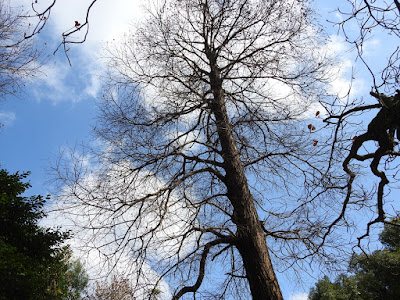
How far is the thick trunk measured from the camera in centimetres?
361

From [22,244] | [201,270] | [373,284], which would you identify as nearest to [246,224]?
[201,270]

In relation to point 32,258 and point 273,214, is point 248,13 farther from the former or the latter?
point 32,258

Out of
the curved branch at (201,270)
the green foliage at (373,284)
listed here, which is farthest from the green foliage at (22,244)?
the green foliage at (373,284)

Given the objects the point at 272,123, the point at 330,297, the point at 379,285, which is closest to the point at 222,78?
the point at 272,123

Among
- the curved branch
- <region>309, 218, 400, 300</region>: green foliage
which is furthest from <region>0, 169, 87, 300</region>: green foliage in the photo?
<region>309, 218, 400, 300</region>: green foliage

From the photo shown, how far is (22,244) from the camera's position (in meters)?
6.93

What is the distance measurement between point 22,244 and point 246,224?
534 cm

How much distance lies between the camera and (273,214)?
4586mm

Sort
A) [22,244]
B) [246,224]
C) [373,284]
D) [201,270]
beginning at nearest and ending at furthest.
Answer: [201,270]
[246,224]
[22,244]
[373,284]

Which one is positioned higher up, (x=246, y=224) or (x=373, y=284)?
(x=373, y=284)

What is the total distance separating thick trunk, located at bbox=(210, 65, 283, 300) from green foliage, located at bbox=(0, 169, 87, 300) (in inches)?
143

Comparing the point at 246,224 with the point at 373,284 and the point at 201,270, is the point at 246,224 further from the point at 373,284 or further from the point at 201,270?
the point at 373,284

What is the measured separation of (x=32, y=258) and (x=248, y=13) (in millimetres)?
6602

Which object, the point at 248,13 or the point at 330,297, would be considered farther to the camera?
the point at 330,297
